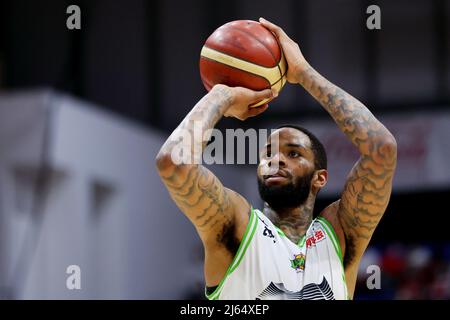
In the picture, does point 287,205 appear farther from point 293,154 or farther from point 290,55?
point 290,55

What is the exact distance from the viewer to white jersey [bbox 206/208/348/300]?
13.1 feet

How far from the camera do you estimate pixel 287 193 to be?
4.25 meters

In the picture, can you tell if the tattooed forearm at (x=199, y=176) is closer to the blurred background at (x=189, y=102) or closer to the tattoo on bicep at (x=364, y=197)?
the tattoo on bicep at (x=364, y=197)

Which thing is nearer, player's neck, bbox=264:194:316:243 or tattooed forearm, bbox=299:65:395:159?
tattooed forearm, bbox=299:65:395:159

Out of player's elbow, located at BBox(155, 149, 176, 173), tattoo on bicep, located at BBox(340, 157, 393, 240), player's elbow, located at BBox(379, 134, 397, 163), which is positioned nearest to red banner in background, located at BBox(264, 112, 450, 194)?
tattoo on bicep, located at BBox(340, 157, 393, 240)

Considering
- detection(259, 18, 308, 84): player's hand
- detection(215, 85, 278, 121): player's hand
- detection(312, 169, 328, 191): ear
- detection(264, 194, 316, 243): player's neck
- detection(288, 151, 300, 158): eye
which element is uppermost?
detection(259, 18, 308, 84): player's hand

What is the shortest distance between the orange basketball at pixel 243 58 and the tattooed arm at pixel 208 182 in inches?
2.8

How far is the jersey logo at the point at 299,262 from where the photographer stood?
162 inches

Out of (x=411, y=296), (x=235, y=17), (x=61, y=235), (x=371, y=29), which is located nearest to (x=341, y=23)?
(x=371, y=29)

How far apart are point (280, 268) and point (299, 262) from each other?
128 millimetres

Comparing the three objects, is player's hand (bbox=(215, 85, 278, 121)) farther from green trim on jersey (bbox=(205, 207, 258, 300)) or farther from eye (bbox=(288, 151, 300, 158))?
green trim on jersey (bbox=(205, 207, 258, 300))

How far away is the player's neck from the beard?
0.03 metres

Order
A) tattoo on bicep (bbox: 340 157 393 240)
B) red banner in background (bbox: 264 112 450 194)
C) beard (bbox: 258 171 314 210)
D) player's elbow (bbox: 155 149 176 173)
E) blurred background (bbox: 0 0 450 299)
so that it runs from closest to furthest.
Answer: player's elbow (bbox: 155 149 176 173) < tattoo on bicep (bbox: 340 157 393 240) < beard (bbox: 258 171 314 210) < blurred background (bbox: 0 0 450 299) < red banner in background (bbox: 264 112 450 194)

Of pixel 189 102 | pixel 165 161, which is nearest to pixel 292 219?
pixel 165 161
